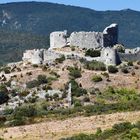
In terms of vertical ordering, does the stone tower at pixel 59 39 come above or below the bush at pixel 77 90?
above

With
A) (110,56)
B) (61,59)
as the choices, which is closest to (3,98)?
(61,59)

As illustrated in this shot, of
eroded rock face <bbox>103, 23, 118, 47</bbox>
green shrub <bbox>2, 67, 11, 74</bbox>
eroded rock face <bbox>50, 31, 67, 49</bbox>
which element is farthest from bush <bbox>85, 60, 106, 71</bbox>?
green shrub <bbox>2, 67, 11, 74</bbox>

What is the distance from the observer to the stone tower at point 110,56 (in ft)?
245

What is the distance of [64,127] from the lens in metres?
47.5

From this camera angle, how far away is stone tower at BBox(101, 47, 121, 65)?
245ft

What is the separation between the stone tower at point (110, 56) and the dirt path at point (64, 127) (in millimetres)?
24473

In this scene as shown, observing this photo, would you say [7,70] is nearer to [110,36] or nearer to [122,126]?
[110,36]

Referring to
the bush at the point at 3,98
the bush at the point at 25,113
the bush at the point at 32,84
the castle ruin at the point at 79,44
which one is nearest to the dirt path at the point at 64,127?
the bush at the point at 25,113

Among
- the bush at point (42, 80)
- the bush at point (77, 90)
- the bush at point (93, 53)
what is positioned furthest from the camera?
the bush at point (93, 53)

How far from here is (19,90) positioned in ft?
237

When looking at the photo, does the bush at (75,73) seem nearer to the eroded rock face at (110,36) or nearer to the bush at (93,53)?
the bush at (93,53)

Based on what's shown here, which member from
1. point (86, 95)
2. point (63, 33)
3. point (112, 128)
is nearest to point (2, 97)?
point (86, 95)

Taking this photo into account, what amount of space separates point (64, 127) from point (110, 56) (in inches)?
1106

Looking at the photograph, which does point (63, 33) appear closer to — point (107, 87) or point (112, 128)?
point (107, 87)
